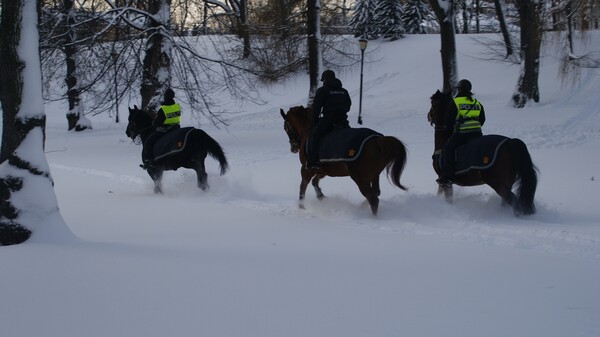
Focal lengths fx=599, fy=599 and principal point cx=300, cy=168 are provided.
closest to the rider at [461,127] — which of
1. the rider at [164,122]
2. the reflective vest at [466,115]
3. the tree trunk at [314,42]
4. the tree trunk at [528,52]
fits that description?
the reflective vest at [466,115]

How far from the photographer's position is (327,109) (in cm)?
949

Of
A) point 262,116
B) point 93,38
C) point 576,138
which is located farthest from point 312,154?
point 262,116

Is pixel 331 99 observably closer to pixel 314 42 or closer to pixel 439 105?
pixel 439 105

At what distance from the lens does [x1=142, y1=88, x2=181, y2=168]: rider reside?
12.5 metres

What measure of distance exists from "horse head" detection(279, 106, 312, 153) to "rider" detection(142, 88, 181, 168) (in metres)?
3.13

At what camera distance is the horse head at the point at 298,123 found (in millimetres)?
10312

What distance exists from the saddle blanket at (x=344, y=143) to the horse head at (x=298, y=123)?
94 cm

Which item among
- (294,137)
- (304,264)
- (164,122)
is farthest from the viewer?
(164,122)

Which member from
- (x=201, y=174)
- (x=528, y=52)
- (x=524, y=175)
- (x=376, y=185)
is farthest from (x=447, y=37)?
(x=524, y=175)

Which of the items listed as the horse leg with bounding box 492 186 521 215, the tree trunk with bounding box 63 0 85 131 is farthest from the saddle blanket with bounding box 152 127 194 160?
the tree trunk with bounding box 63 0 85 131

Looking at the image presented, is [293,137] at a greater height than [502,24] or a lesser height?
lesser

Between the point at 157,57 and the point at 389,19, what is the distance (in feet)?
116

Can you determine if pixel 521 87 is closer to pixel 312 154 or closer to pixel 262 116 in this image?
pixel 262 116

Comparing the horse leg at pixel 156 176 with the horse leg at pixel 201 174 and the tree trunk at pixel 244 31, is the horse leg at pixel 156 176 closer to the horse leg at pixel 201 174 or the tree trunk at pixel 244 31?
the horse leg at pixel 201 174
